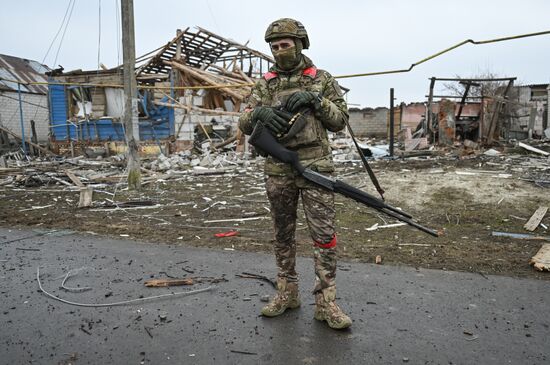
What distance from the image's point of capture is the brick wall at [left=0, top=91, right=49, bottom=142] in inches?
895

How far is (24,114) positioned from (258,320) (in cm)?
2652

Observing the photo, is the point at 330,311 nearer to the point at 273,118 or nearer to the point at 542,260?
the point at 273,118

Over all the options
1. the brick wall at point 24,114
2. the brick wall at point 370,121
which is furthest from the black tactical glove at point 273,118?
the brick wall at point 370,121

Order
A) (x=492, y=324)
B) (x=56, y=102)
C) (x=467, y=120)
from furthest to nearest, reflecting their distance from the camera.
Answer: (x=56, y=102)
(x=467, y=120)
(x=492, y=324)

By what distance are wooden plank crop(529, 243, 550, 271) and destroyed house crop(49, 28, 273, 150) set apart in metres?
14.2

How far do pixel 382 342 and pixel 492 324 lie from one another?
2.76 feet

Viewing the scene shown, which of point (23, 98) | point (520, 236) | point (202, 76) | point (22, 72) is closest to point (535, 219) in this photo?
point (520, 236)

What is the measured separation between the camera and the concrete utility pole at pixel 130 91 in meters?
8.74

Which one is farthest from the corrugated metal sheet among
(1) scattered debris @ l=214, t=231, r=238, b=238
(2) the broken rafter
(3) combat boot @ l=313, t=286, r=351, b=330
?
(3) combat boot @ l=313, t=286, r=351, b=330

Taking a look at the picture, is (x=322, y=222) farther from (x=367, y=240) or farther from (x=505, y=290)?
(x=367, y=240)

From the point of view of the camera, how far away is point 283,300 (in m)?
2.93

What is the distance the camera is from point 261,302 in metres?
3.15

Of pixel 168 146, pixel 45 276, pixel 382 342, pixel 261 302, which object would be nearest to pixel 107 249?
pixel 45 276

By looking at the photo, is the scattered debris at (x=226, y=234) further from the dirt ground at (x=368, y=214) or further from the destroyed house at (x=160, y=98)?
the destroyed house at (x=160, y=98)
